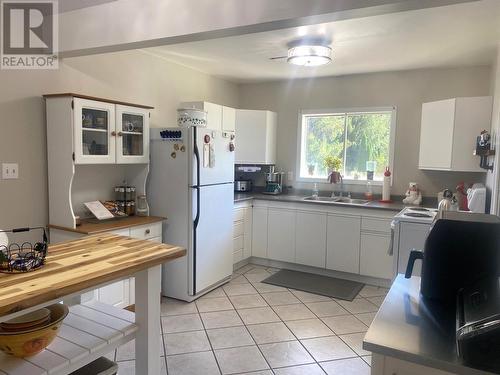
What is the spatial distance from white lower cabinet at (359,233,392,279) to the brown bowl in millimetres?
3160

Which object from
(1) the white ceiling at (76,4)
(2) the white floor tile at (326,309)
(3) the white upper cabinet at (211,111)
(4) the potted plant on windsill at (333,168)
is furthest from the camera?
(4) the potted plant on windsill at (333,168)

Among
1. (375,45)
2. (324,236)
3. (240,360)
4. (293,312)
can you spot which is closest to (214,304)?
(293,312)

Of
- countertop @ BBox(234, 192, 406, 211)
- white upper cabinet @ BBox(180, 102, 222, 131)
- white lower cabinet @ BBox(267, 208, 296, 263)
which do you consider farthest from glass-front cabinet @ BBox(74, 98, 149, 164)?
white lower cabinet @ BBox(267, 208, 296, 263)

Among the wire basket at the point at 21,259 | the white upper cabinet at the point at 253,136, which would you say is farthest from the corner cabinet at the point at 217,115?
the wire basket at the point at 21,259

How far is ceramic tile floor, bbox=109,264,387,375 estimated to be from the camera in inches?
95.0

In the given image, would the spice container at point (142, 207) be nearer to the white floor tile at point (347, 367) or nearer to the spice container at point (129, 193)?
the spice container at point (129, 193)

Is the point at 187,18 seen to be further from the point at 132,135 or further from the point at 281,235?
the point at 281,235

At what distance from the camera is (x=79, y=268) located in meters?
1.46

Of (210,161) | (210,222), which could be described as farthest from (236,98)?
(210,222)

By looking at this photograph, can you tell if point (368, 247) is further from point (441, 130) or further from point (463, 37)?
point (463, 37)

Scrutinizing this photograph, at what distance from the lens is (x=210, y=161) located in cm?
352

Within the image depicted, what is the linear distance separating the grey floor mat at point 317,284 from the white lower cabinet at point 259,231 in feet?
1.17

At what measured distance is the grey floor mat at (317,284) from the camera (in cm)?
370

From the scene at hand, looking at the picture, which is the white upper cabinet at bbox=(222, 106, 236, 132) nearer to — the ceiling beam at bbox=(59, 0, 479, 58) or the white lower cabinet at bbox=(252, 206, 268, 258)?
the white lower cabinet at bbox=(252, 206, 268, 258)
